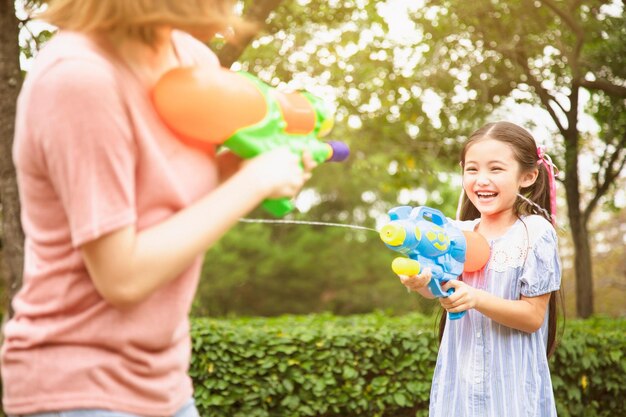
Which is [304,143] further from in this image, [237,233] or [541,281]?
[237,233]

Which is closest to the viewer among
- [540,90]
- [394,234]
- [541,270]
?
[394,234]

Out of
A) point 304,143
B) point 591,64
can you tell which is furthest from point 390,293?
point 304,143

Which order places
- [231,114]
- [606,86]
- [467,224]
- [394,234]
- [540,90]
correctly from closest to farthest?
[231,114]
[394,234]
[467,224]
[606,86]
[540,90]

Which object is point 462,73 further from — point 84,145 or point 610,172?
point 84,145

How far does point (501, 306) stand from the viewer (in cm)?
260

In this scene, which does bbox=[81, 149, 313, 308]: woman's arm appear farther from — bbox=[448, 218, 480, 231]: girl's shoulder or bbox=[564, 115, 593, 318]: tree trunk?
bbox=[564, 115, 593, 318]: tree trunk

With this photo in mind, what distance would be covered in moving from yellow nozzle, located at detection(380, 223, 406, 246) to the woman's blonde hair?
1.14 meters

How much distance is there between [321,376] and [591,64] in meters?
4.11

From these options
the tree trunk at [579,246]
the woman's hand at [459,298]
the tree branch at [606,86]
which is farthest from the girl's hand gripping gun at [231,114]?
the tree trunk at [579,246]

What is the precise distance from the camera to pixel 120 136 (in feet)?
3.83

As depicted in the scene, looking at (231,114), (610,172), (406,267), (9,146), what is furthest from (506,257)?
(610,172)

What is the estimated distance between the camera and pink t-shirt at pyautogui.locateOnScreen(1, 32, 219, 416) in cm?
115

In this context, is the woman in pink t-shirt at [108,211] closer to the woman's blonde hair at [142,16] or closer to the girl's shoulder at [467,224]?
the woman's blonde hair at [142,16]

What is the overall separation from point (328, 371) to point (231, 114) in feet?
12.7
